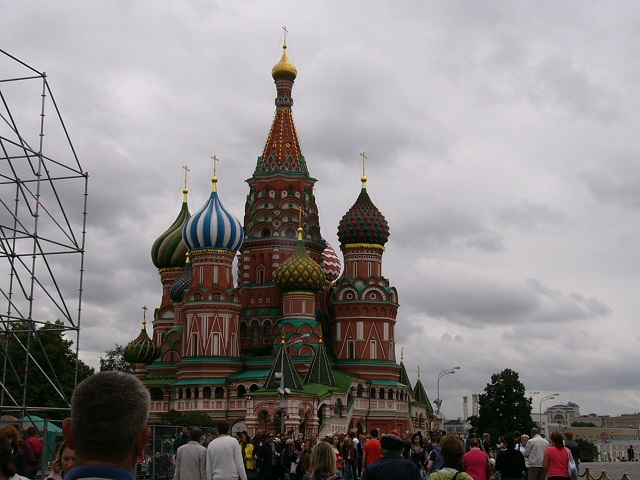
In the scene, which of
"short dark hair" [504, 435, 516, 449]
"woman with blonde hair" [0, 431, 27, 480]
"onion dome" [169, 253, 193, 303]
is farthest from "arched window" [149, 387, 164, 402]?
"woman with blonde hair" [0, 431, 27, 480]

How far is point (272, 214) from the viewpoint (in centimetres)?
5816

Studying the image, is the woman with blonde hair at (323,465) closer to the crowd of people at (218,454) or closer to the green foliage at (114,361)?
the crowd of people at (218,454)

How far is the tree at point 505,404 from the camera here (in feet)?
205

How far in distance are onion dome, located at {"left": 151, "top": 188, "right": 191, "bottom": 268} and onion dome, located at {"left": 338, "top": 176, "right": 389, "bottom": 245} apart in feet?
40.1

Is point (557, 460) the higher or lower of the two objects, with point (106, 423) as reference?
lower

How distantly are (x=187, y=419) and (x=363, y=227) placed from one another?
16.0 meters

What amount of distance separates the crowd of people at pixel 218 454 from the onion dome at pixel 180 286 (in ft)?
120

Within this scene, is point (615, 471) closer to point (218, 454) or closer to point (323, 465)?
point (218, 454)

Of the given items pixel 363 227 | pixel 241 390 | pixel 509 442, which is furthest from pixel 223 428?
pixel 363 227

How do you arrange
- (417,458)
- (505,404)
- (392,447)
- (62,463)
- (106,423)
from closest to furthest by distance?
(106,423)
(62,463)
(392,447)
(417,458)
(505,404)

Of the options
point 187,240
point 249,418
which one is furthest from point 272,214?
point 249,418

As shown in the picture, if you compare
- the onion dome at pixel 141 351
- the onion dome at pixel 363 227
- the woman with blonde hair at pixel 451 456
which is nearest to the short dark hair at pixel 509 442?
the woman with blonde hair at pixel 451 456

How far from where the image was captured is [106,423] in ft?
11.5

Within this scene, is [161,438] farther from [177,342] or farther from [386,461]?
[177,342]
